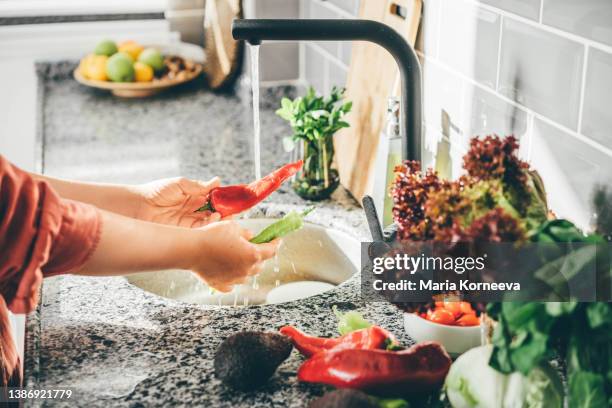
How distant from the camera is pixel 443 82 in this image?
137 centimetres

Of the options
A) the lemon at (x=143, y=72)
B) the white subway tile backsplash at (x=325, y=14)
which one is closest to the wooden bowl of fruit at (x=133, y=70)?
the lemon at (x=143, y=72)

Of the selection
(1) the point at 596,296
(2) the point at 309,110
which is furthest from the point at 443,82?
(1) the point at 596,296

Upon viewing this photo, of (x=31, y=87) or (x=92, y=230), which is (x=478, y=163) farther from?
(x=31, y=87)

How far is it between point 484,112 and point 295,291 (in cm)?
59

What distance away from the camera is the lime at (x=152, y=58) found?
228 cm

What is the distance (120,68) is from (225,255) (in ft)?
4.27

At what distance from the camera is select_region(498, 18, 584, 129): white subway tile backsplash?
984mm

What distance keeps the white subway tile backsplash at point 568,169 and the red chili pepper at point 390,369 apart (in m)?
0.27

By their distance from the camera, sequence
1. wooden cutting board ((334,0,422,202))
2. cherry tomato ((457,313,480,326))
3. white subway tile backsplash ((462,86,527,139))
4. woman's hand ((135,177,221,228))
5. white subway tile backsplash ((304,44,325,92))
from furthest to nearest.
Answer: white subway tile backsplash ((304,44,325,92)), wooden cutting board ((334,0,422,202)), woman's hand ((135,177,221,228)), white subway tile backsplash ((462,86,527,139)), cherry tomato ((457,313,480,326))

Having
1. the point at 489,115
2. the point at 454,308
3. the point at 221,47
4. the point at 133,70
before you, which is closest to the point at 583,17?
the point at 489,115

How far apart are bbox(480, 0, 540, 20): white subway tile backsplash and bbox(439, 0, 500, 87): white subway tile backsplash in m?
0.02

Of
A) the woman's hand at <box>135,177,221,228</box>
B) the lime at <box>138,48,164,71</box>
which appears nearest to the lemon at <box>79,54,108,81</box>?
the lime at <box>138,48,164,71</box>

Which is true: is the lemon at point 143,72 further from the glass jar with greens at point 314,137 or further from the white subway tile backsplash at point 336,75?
the glass jar with greens at point 314,137

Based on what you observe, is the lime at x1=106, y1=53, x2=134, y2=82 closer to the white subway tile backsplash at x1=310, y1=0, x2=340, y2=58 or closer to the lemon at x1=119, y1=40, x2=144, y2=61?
the lemon at x1=119, y1=40, x2=144, y2=61
